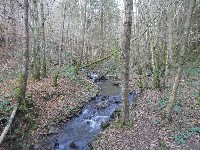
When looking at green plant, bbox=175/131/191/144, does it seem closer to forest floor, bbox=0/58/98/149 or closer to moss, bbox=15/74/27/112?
forest floor, bbox=0/58/98/149

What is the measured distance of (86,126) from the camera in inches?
602

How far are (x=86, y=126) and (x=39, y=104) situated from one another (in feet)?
9.28

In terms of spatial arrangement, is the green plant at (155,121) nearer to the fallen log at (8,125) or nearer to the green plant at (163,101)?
the green plant at (163,101)

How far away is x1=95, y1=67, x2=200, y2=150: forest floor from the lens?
Answer: 1095 centimetres

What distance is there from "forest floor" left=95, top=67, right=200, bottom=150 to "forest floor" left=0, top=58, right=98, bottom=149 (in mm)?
3305

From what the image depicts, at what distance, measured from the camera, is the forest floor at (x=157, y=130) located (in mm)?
10945

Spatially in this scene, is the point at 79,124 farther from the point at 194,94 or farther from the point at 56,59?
the point at 56,59

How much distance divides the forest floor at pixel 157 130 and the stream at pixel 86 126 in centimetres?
127

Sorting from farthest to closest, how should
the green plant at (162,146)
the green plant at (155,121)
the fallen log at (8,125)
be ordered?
the green plant at (155,121) < the fallen log at (8,125) < the green plant at (162,146)

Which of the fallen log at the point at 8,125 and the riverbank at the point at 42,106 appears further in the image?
the riverbank at the point at 42,106

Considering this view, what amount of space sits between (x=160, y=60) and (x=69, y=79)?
26.7 feet

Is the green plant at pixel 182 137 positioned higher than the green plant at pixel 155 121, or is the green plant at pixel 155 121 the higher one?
the green plant at pixel 155 121

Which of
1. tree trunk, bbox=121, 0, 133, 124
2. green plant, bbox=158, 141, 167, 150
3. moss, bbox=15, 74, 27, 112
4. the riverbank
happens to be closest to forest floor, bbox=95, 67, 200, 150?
green plant, bbox=158, 141, 167, 150

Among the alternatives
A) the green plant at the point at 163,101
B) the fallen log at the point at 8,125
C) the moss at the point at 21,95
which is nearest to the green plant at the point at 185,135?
the green plant at the point at 163,101
